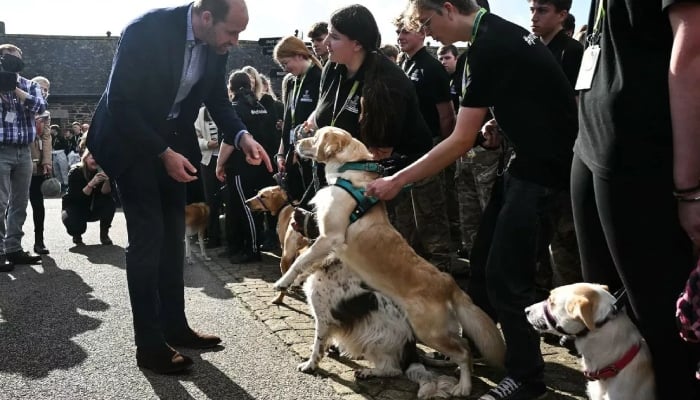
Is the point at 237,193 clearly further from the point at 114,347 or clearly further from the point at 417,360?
the point at 417,360

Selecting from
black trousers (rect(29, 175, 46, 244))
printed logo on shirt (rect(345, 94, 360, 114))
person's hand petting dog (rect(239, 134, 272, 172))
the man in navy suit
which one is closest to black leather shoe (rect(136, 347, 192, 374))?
the man in navy suit

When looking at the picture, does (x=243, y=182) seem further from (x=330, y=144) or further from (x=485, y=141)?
(x=485, y=141)

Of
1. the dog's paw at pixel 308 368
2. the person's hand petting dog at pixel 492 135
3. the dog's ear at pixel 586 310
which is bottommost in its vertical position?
the dog's paw at pixel 308 368

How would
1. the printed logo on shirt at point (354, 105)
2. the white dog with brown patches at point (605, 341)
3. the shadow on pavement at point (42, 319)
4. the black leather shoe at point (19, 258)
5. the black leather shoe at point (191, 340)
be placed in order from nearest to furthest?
1. the white dog with brown patches at point (605, 341)
2. the shadow on pavement at point (42, 319)
3. the black leather shoe at point (191, 340)
4. the printed logo on shirt at point (354, 105)
5. the black leather shoe at point (19, 258)

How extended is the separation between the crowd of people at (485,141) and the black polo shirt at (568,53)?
0.02 m

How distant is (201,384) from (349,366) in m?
1.00

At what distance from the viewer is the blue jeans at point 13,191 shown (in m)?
7.17

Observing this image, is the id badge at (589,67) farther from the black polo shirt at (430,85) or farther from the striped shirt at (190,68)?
the black polo shirt at (430,85)

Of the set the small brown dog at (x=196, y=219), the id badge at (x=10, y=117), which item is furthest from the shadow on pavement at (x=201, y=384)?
the id badge at (x=10, y=117)

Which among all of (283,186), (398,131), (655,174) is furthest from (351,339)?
(283,186)

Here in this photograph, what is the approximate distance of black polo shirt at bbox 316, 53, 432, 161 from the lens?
4.46 meters

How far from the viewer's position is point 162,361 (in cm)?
372

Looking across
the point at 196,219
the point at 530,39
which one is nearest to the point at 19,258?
the point at 196,219

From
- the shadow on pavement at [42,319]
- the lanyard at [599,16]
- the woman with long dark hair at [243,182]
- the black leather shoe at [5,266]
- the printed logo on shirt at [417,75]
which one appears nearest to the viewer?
the lanyard at [599,16]
